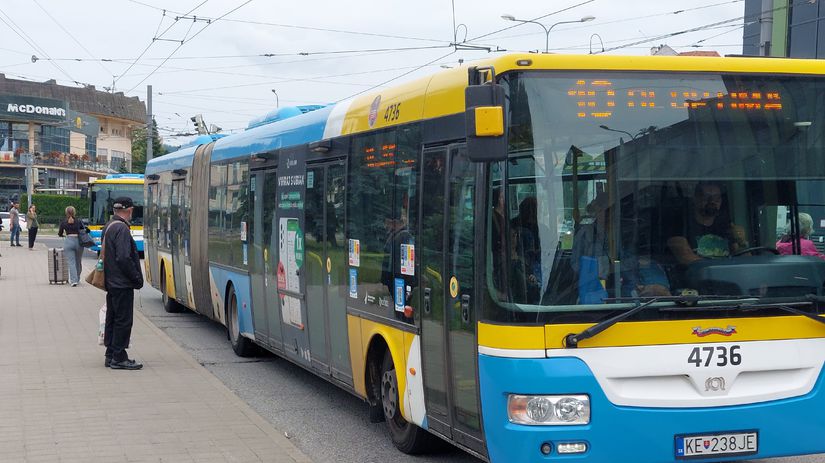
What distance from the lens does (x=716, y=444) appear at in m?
6.01

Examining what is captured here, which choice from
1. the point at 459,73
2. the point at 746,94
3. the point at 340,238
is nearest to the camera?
the point at 746,94

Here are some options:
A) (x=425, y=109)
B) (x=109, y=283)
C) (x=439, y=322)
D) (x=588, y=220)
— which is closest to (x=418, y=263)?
(x=439, y=322)

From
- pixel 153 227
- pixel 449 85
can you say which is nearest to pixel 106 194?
pixel 153 227

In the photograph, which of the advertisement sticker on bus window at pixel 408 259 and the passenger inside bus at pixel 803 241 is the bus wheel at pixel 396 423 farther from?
the passenger inside bus at pixel 803 241

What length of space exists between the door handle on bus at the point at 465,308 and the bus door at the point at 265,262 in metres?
5.16

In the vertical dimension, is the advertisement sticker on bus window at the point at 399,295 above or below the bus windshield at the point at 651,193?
below

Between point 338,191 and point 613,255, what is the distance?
387 cm

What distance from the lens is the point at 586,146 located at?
5.98 metres

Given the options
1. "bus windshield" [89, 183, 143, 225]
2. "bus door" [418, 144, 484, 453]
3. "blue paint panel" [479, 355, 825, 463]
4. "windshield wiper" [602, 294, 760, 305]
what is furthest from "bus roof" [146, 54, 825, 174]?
"bus windshield" [89, 183, 143, 225]

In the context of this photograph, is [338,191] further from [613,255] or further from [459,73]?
[613,255]

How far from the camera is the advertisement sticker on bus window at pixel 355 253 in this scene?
28.7ft

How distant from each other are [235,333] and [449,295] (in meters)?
7.43

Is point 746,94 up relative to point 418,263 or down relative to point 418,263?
up

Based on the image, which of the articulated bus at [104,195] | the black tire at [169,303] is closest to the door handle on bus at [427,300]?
the black tire at [169,303]
